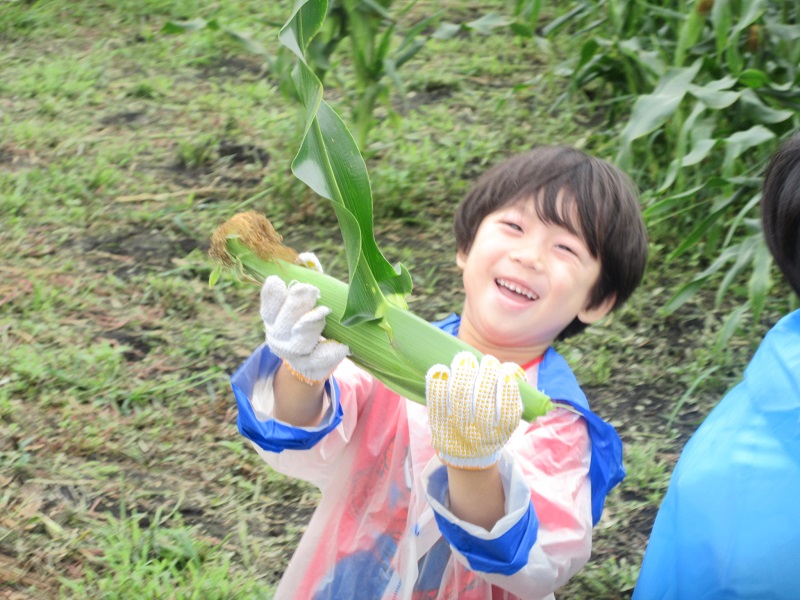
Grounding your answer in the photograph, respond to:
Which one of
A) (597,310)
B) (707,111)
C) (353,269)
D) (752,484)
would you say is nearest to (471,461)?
(353,269)

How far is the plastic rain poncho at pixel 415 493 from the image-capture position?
1.35 m

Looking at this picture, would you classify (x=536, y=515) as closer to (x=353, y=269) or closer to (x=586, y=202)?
(x=353, y=269)

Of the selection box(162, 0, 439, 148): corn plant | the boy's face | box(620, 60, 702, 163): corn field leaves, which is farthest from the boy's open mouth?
box(162, 0, 439, 148): corn plant

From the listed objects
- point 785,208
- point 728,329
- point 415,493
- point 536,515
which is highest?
point 785,208

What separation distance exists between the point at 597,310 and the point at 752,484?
451mm

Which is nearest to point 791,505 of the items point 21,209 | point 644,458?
point 644,458

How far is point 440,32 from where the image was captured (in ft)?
10.9

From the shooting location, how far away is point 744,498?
136cm

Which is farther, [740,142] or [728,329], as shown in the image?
[740,142]

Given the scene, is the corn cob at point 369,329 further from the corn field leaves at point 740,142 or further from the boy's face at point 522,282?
the corn field leaves at point 740,142

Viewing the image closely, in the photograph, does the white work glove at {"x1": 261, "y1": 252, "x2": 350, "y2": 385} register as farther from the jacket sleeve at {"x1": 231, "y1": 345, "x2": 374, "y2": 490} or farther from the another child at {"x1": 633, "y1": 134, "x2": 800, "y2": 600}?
the another child at {"x1": 633, "y1": 134, "x2": 800, "y2": 600}

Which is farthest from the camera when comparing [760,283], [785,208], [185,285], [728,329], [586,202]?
[185,285]

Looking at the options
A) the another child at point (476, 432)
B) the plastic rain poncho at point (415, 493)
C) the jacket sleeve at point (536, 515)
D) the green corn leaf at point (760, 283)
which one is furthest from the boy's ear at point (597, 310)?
the green corn leaf at point (760, 283)

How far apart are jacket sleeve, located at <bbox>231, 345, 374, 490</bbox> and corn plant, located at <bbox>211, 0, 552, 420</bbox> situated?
0.14 meters
